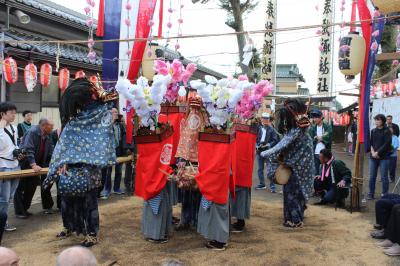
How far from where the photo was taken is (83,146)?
4.87m

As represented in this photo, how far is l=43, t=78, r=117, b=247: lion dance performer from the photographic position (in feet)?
15.9

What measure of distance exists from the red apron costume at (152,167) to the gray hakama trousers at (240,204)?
1.21 meters

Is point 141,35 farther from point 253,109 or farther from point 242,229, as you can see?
point 242,229

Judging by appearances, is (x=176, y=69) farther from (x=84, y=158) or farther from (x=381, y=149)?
(x=381, y=149)

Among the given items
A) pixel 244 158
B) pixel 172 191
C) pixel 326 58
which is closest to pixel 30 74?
pixel 172 191

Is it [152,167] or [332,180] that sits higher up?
[152,167]

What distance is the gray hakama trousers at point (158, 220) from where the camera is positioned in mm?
5242

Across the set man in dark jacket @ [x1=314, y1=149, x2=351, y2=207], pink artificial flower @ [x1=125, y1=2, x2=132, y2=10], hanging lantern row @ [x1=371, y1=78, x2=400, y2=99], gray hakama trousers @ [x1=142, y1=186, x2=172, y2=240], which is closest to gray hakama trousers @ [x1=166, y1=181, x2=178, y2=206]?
gray hakama trousers @ [x1=142, y1=186, x2=172, y2=240]

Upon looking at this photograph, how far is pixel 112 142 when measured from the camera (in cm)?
510

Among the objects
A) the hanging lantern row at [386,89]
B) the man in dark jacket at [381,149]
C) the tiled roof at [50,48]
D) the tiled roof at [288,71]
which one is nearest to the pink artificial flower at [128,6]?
the tiled roof at [50,48]

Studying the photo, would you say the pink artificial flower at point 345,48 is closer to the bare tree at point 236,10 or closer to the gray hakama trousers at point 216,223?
the gray hakama trousers at point 216,223

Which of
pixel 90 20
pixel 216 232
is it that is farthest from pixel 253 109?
pixel 90 20

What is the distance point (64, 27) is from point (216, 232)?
9.06m

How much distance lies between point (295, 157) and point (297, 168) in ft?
0.55
